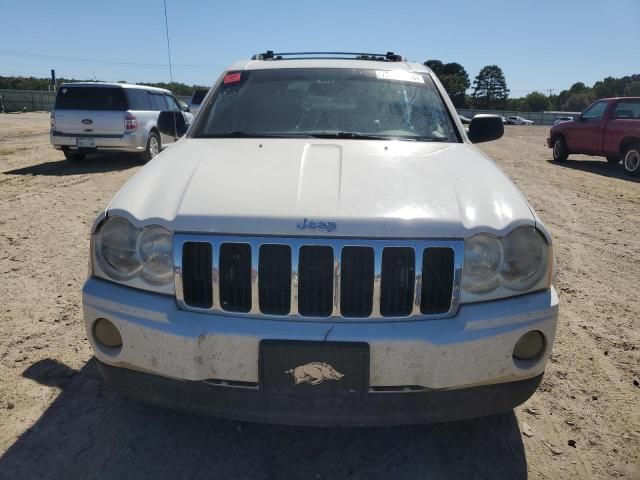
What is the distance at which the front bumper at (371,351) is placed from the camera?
2.12 metres

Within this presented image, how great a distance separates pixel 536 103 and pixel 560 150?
4071 inches

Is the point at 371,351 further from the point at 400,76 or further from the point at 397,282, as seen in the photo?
the point at 400,76

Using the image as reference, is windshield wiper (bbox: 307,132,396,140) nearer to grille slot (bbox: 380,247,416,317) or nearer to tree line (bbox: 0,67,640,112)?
grille slot (bbox: 380,247,416,317)

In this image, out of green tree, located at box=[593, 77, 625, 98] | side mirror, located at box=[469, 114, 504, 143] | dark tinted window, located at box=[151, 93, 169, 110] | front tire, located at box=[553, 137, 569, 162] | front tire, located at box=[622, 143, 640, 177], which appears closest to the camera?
side mirror, located at box=[469, 114, 504, 143]

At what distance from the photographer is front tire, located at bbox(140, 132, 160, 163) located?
13.0 m

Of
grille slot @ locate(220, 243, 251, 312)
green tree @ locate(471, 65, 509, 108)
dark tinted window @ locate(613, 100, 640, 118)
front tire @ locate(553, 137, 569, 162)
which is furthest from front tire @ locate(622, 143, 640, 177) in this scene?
green tree @ locate(471, 65, 509, 108)

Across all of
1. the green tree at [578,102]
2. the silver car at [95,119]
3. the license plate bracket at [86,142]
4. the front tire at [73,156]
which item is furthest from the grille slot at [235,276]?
the green tree at [578,102]

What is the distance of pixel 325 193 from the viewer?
2.38m

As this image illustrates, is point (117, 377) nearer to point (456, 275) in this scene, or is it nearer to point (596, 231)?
point (456, 275)

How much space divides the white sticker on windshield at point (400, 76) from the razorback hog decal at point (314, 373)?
2.37 meters

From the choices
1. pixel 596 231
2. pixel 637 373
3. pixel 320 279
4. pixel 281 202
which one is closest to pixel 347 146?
pixel 281 202

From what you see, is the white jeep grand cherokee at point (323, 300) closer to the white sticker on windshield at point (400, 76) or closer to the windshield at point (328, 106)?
the windshield at point (328, 106)

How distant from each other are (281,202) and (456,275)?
31.2 inches

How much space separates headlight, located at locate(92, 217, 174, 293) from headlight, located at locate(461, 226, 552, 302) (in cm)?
125
